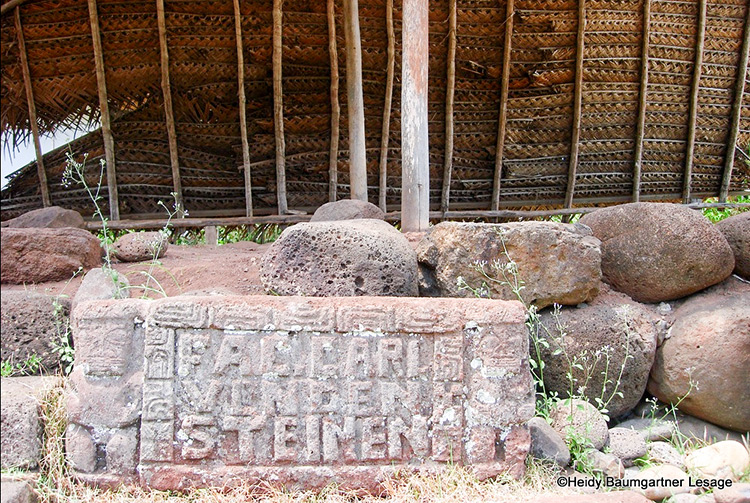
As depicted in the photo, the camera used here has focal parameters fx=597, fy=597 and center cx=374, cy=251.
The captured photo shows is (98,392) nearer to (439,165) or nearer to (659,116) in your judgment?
(439,165)

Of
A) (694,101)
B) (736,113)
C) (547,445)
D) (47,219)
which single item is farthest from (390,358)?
(736,113)

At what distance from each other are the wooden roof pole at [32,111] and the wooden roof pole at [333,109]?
8.25 ft

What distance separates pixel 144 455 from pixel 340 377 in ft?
2.61

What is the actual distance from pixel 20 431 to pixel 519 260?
2.30 m

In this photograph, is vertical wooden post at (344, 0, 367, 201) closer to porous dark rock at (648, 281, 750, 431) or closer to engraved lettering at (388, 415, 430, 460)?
porous dark rock at (648, 281, 750, 431)

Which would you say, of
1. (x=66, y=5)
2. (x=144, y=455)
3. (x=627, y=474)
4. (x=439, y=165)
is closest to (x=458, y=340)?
(x=627, y=474)

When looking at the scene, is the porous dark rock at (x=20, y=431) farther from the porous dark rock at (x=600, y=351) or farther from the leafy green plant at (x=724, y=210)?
the leafy green plant at (x=724, y=210)

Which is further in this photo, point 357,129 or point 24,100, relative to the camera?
point 24,100

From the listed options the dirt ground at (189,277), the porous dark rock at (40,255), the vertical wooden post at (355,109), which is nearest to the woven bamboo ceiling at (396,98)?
the vertical wooden post at (355,109)

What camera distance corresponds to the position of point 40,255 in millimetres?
3178

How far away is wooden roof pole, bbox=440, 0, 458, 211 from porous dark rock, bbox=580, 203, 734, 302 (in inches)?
108

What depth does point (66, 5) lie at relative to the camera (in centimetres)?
503

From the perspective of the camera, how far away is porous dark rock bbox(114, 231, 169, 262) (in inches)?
142

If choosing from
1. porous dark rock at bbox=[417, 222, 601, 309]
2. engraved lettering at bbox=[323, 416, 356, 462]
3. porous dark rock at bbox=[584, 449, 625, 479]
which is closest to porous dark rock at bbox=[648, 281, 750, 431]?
porous dark rock at bbox=[417, 222, 601, 309]
